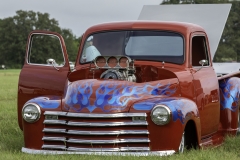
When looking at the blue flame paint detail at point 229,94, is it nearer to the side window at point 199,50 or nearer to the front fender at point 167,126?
the side window at point 199,50

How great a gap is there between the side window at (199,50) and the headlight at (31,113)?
258 centimetres

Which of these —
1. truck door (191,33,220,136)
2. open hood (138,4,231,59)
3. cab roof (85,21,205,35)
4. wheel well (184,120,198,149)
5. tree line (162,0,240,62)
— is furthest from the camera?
tree line (162,0,240,62)

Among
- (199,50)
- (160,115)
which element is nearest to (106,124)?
(160,115)

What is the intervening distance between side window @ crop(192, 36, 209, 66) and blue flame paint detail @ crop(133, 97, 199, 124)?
178 cm

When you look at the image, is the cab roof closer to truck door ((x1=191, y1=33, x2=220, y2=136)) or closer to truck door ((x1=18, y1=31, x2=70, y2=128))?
truck door ((x1=191, y1=33, x2=220, y2=136))

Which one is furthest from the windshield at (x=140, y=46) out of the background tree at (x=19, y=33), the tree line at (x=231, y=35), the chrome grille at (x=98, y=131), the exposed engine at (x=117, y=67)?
the background tree at (x=19, y=33)

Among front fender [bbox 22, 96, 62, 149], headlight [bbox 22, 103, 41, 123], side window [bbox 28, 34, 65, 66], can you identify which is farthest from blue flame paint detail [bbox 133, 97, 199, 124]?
side window [bbox 28, 34, 65, 66]

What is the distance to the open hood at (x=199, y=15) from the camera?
734 inches

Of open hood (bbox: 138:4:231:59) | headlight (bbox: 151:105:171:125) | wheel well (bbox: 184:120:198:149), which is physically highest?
open hood (bbox: 138:4:231:59)

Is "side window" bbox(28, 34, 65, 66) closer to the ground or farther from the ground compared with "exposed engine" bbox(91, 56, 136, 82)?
farther from the ground

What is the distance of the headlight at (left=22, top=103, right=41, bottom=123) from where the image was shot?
26.3 ft

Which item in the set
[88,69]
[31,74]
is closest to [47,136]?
[88,69]

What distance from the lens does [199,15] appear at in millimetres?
19266

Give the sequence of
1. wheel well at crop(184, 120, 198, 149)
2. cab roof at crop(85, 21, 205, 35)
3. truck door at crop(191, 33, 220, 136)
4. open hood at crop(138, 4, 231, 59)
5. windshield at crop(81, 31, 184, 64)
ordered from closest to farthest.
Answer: wheel well at crop(184, 120, 198, 149) < truck door at crop(191, 33, 220, 136) < windshield at crop(81, 31, 184, 64) < cab roof at crop(85, 21, 205, 35) < open hood at crop(138, 4, 231, 59)
